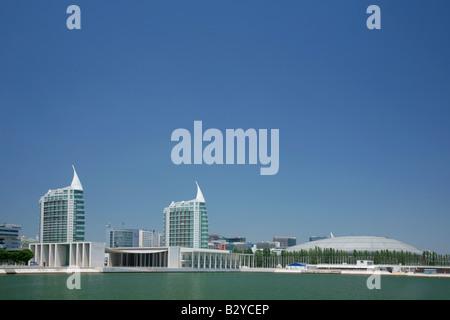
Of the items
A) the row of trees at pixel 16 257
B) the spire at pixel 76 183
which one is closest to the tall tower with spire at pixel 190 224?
the spire at pixel 76 183

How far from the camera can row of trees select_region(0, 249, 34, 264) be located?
9962 centimetres

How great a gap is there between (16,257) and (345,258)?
7013 centimetres

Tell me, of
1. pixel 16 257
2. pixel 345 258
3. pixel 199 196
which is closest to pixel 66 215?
pixel 16 257

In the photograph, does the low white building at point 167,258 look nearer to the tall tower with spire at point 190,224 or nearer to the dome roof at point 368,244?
the tall tower with spire at point 190,224

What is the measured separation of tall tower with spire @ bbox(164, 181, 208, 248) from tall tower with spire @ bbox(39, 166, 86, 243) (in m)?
25.2

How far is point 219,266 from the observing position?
122750mm

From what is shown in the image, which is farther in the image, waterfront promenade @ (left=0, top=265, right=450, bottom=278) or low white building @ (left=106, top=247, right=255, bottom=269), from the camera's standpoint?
low white building @ (left=106, top=247, right=255, bottom=269)

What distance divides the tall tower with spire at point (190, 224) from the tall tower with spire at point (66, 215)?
25193 millimetres

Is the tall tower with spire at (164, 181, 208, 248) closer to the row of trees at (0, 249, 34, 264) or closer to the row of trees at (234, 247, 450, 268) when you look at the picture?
the row of trees at (234, 247, 450, 268)

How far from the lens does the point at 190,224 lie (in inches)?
5379

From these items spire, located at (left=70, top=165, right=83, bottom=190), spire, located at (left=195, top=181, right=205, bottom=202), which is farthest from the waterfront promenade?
spire, located at (left=70, top=165, right=83, bottom=190)

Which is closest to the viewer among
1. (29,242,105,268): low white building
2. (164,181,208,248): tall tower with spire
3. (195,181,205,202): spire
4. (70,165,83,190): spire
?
(29,242,105,268): low white building
